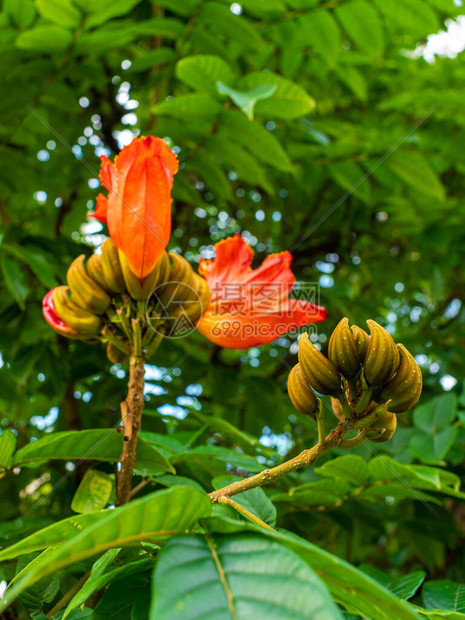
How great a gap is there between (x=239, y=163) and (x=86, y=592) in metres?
1.40

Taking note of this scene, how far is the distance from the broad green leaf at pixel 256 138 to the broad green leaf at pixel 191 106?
0.05 m

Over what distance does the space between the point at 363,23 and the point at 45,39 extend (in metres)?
1.05

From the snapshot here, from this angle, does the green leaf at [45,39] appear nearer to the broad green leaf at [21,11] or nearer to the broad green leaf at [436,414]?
the broad green leaf at [21,11]

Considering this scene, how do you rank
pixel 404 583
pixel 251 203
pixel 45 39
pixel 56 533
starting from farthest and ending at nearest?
pixel 251 203
pixel 45 39
pixel 404 583
pixel 56 533

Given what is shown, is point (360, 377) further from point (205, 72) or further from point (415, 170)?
point (415, 170)

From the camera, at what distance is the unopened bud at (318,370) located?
0.72 metres

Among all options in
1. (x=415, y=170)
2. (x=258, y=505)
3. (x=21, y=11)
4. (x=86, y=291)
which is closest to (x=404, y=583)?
(x=258, y=505)

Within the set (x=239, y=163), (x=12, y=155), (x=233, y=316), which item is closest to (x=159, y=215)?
(x=233, y=316)

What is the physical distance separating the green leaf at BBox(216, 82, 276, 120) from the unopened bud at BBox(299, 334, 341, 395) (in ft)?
2.64

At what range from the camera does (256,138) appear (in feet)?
5.39

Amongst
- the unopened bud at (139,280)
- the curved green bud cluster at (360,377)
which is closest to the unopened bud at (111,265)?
the unopened bud at (139,280)

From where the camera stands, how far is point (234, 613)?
431 millimetres

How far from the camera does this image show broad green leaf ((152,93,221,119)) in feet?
5.01

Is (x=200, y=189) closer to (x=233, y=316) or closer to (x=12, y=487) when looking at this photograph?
(x=12, y=487)
